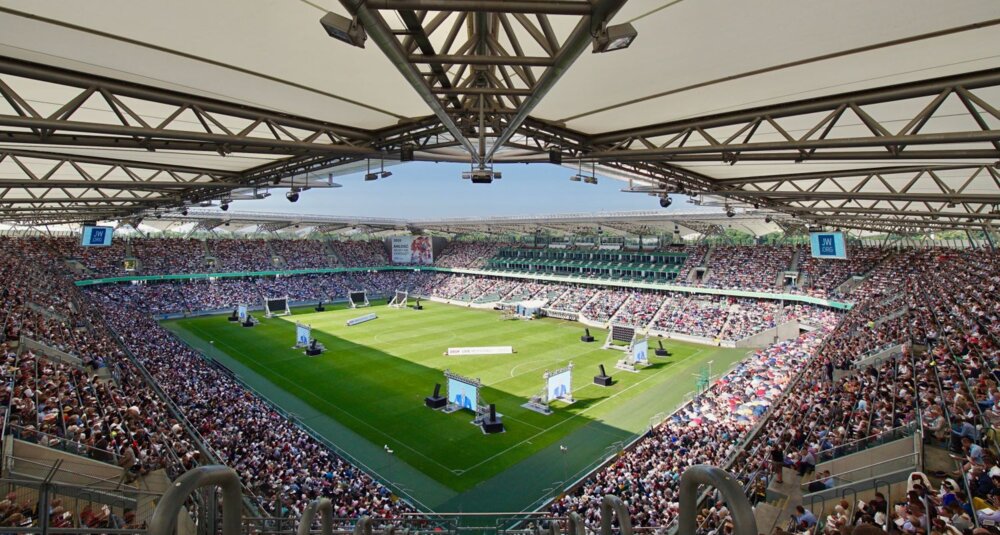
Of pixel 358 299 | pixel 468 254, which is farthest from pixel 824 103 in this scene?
pixel 468 254

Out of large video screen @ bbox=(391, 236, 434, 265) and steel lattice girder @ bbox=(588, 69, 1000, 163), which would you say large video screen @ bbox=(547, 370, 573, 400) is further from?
large video screen @ bbox=(391, 236, 434, 265)

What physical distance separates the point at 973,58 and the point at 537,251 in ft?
193

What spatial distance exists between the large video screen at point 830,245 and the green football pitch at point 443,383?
8430 millimetres

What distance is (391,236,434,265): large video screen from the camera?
2817 inches

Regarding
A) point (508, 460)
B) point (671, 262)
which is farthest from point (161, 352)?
point (671, 262)

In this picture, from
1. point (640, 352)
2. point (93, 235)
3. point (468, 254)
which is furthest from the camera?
point (468, 254)

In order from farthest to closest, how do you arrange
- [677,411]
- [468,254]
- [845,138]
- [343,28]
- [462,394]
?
[468,254]
[462,394]
[677,411]
[845,138]
[343,28]

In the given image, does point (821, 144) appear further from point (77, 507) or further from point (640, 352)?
point (640, 352)

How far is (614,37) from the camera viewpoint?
361cm

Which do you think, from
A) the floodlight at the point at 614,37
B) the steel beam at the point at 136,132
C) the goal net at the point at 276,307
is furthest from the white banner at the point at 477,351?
the floodlight at the point at 614,37

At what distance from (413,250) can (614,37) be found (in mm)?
69569

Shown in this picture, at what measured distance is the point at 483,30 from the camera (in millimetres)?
5477

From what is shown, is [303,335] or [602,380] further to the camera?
[303,335]

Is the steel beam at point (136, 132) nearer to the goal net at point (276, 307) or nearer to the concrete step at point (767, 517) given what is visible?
the concrete step at point (767, 517)
